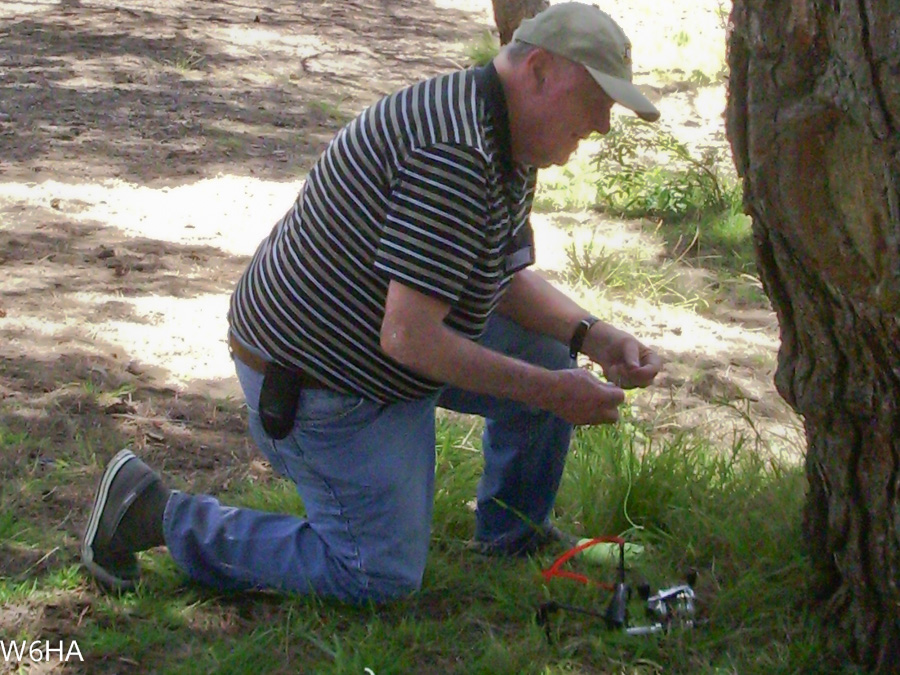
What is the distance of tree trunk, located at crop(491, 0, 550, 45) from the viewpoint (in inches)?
225

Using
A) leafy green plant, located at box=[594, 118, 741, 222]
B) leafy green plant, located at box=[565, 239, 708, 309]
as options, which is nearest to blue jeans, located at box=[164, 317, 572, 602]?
leafy green plant, located at box=[565, 239, 708, 309]

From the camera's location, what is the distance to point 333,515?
3105 millimetres

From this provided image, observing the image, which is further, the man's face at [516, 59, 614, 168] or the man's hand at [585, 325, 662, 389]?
the man's hand at [585, 325, 662, 389]

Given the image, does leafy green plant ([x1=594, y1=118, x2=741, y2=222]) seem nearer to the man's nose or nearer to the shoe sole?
the man's nose

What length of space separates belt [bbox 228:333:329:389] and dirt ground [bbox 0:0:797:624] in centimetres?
78

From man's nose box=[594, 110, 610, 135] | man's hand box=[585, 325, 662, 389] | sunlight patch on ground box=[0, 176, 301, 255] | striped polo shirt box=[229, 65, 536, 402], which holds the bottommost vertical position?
sunlight patch on ground box=[0, 176, 301, 255]

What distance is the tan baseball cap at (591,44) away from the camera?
267cm

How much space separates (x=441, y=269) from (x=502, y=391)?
1.16 feet

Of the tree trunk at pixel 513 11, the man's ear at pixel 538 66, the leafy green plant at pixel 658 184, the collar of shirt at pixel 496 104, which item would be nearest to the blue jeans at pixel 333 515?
the collar of shirt at pixel 496 104

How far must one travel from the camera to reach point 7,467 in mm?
3727

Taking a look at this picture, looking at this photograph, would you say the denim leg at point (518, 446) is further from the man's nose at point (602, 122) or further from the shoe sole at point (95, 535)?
the shoe sole at point (95, 535)

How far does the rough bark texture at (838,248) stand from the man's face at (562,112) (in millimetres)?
300

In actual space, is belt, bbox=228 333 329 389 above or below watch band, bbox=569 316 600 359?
below

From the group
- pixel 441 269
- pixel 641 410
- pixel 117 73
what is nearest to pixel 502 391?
pixel 441 269
